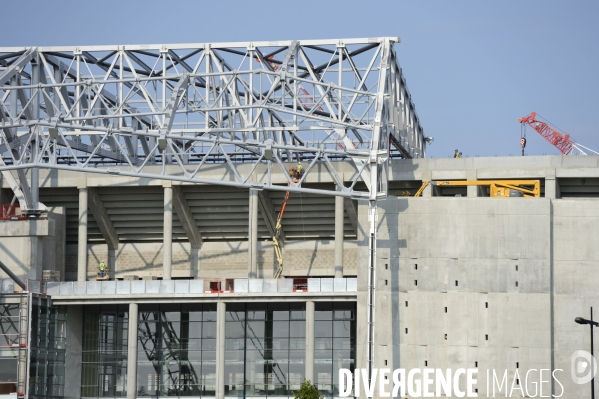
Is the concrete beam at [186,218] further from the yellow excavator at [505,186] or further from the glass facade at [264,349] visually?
the yellow excavator at [505,186]

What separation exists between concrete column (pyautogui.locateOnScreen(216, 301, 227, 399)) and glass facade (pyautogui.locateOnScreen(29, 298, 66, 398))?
39.4 ft

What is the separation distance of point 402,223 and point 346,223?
11.9 m

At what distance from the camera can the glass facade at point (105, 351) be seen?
88688 mm

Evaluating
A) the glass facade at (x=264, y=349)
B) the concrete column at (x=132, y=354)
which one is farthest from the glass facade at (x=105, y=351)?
the glass facade at (x=264, y=349)

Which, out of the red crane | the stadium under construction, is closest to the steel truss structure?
the stadium under construction

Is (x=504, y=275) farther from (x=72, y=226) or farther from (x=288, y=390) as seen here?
(x=72, y=226)

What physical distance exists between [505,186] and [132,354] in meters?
28.2

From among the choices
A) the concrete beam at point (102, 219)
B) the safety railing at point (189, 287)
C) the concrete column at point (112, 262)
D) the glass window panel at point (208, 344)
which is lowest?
the glass window panel at point (208, 344)

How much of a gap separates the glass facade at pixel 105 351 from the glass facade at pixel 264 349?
8162 mm

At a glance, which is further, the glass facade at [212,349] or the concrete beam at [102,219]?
the concrete beam at [102,219]

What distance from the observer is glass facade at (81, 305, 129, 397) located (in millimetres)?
88688

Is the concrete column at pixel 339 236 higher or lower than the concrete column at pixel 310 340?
higher

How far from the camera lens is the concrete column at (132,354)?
273 feet

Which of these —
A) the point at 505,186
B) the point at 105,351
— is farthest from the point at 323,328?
the point at 505,186
